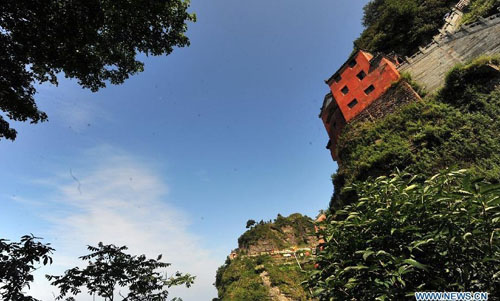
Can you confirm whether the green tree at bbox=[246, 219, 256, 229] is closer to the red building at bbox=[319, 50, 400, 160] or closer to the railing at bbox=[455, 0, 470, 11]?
the red building at bbox=[319, 50, 400, 160]

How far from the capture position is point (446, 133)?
13578mm

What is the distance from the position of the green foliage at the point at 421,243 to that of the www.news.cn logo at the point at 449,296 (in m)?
0.11

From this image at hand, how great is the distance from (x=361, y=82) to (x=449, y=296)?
72.8 ft

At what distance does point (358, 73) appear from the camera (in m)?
22.3

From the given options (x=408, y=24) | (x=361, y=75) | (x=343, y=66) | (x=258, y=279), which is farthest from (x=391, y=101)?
(x=258, y=279)

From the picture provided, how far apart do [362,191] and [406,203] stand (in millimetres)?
1049

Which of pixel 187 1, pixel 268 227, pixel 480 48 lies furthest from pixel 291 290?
pixel 187 1

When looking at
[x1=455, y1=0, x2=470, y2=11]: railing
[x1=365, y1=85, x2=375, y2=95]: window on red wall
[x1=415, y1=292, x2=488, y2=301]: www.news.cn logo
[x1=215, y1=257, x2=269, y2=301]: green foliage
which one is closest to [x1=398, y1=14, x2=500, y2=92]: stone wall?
[x1=365, y1=85, x2=375, y2=95]: window on red wall

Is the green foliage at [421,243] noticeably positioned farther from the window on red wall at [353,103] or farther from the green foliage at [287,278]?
the green foliage at [287,278]

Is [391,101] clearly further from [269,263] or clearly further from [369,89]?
[269,263]

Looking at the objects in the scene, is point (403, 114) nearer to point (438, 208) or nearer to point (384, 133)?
point (384, 133)

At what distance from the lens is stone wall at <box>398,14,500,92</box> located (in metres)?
14.8

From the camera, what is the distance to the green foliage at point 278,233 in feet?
143

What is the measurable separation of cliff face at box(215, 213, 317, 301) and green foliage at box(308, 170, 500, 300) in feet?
87.2
